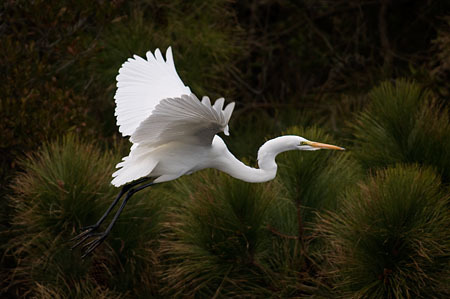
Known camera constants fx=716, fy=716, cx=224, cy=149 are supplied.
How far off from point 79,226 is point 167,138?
0.74 m

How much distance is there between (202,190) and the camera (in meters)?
2.81

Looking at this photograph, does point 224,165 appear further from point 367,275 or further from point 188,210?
point 367,275

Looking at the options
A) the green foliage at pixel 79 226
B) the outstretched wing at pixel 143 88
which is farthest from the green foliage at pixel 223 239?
the outstretched wing at pixel 143 88

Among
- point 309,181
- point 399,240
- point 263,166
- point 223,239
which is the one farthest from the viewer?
point 309,181

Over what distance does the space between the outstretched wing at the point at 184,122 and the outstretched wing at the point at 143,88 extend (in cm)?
21

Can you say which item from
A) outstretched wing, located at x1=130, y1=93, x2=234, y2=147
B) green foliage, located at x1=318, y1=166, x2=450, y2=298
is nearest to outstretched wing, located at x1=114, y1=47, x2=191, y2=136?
outstretched wing, located at x1=130, y1=93, x2=234, y2=147

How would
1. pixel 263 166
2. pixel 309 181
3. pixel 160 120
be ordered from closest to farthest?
1. pixel 160 120
2. pixel 263 166
3. pixel 309 181

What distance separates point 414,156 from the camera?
2.96 metres

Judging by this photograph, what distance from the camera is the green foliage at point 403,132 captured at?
9.48 ft

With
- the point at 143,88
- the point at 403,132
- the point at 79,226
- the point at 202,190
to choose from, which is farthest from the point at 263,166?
the point at 79,226

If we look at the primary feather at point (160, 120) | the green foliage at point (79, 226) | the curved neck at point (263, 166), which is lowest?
the green foliage at point (79, 226)

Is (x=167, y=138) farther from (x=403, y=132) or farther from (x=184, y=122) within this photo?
(x=403, y=132)

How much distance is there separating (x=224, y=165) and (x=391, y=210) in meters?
0.61

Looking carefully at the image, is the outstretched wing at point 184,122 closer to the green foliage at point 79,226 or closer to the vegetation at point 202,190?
the vegetation at point 202,190
